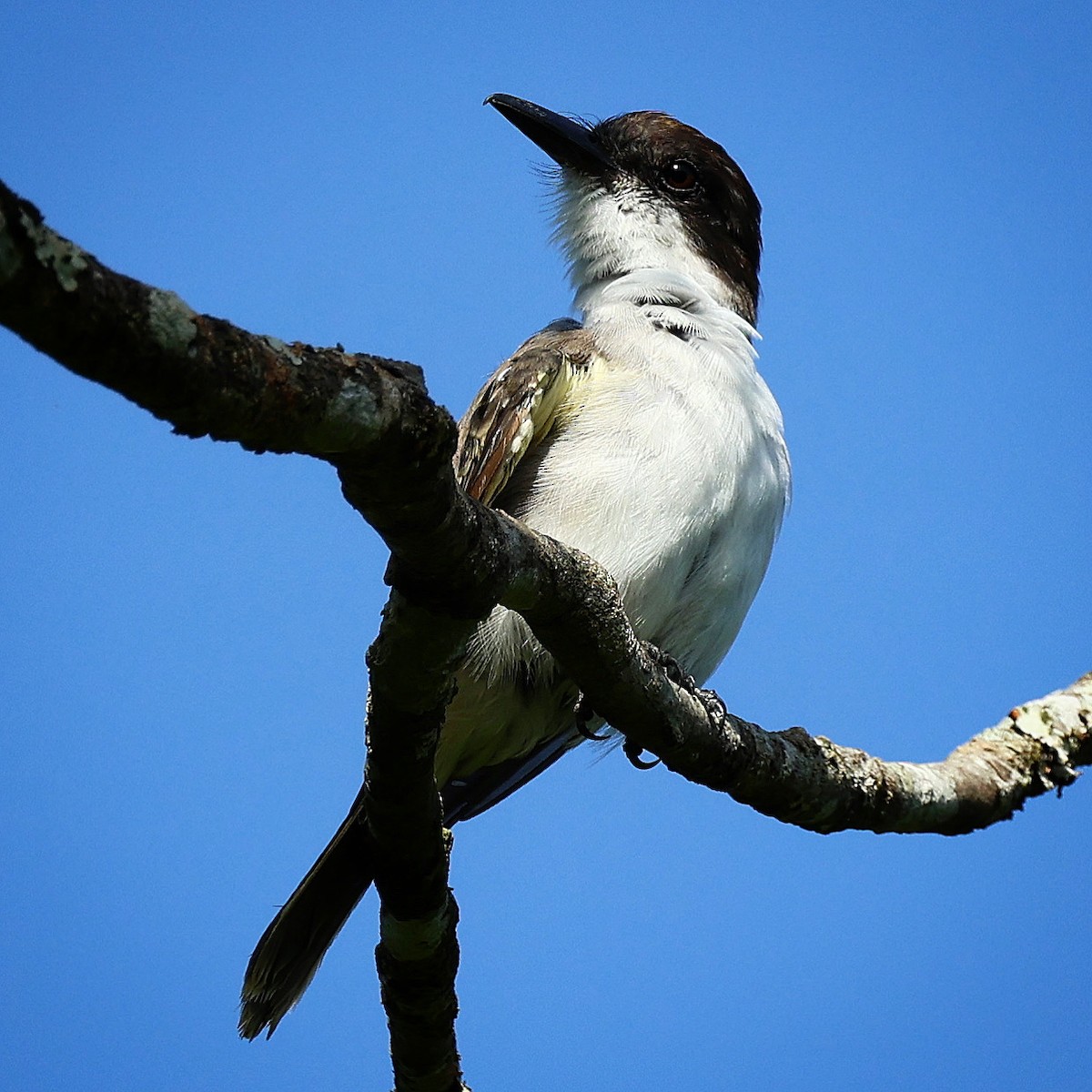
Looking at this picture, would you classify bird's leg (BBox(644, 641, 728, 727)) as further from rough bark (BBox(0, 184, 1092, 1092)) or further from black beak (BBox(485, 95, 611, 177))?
black beak (BBox(485, 95, 611, 177))

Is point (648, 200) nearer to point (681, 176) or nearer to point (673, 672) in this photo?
point (681, 176)

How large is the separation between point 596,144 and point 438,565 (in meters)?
4.87

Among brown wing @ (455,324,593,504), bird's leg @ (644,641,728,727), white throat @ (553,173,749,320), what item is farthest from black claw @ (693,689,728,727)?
white throat @ (553,173,749,320)

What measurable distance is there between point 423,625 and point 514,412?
6.70 feet

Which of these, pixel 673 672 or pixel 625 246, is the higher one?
pixel 625 246

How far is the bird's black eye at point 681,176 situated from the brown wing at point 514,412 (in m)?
2.08

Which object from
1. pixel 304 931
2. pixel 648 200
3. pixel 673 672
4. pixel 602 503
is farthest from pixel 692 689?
pixel 648 200

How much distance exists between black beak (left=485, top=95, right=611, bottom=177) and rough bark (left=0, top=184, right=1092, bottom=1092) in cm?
371

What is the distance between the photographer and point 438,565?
3.02 m

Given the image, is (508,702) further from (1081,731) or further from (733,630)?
(1081,731)

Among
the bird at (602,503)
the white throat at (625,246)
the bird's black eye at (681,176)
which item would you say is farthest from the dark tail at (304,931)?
the bird's black eye at (681,176)

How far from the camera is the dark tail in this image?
4.94m

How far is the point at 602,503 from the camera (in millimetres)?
5039

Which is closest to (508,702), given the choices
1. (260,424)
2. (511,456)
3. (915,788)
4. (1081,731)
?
(511,456)
